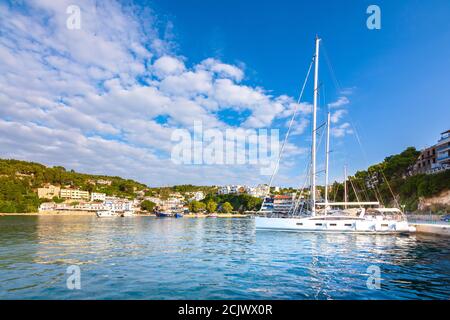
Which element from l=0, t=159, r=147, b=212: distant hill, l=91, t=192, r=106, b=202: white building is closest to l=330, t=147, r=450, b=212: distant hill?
l=0, t=159, r=147, b=212: distant hill

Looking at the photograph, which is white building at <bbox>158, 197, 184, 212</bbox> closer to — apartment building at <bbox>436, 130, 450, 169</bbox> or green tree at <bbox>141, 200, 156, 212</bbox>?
green tree at <bbox>141, 200, 156, 212</bbox>

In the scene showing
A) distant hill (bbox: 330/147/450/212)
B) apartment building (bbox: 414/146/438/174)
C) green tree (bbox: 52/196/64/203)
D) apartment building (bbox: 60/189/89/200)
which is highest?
apartment building (bbox: 414/146/438/174)

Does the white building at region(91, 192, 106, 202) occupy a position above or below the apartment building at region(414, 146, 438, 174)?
below

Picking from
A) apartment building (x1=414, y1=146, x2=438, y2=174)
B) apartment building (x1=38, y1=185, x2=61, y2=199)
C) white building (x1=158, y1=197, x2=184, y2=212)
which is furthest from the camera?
white building (x1=158, y1=197, x2=184, y2=212)

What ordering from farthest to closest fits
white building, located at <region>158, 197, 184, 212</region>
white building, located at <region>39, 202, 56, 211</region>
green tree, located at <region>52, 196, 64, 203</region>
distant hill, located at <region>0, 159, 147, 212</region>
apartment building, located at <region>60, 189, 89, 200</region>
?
apartment building, located at <region>60, 189, 89, 200</region>, white building, located at <region>158, 197, 184, 212</region>, green tree, located at <region>52, 196, 64, 203</region>, white building, located at <region>39, 202, 56, 211</region>, distant hill, located at <region>0, 159, 147, 212</region>

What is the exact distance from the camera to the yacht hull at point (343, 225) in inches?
1323

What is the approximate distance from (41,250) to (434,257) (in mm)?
27601

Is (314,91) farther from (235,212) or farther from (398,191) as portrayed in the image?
(235,212)

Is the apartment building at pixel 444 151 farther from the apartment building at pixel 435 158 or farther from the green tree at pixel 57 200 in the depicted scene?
the green tree at pixel 57 200

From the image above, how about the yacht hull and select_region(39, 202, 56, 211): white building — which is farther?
select_region(39, 202, 56, 211): white building

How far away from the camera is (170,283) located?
38.4 feet

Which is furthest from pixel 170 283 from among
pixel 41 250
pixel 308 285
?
pixel 41 250

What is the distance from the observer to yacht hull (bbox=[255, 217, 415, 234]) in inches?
1323
